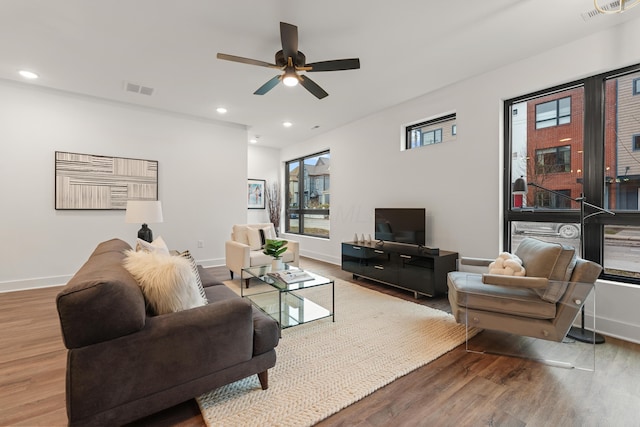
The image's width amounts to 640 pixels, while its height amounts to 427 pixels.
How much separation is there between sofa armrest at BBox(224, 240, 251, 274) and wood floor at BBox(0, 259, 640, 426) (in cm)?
196

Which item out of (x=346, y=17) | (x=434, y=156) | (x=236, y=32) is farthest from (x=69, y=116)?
(x=434, y=156)

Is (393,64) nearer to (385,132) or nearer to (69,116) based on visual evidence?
(385,132)

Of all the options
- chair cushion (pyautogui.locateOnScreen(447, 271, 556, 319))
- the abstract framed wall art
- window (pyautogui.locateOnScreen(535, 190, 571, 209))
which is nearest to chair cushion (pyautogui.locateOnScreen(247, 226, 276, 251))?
the abstract framed wall art

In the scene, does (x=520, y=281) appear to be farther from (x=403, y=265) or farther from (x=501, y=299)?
(x=403, y=265)

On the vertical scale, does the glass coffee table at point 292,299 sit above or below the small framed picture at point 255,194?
below

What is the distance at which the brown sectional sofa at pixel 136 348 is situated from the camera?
1.21 m

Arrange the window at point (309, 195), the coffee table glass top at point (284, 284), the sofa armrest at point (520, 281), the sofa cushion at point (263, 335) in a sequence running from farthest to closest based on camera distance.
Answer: the window at point (309, 195) < the coffee table glass top at point (284, 284) < the sofa armrest at point (520, 281) < the sofa cushion at point (263, 335)

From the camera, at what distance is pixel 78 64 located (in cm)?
316

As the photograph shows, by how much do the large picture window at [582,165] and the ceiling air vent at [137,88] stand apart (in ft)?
15.4

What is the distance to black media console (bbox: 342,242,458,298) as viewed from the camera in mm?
3332

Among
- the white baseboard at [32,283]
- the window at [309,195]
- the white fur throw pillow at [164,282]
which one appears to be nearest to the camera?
the white fur throw pillow at [164,282]

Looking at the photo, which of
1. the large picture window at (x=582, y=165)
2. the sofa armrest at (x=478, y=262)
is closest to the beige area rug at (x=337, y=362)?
the sofa armrest at (x=478, y=262)

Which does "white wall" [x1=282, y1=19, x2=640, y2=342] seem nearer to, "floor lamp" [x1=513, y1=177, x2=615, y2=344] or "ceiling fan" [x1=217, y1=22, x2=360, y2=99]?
"floor lamp" [x1=513, y1=177, x2=615, y2=344]

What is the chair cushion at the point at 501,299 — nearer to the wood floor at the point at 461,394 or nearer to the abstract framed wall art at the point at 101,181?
the wood floor at the point at 461,394
